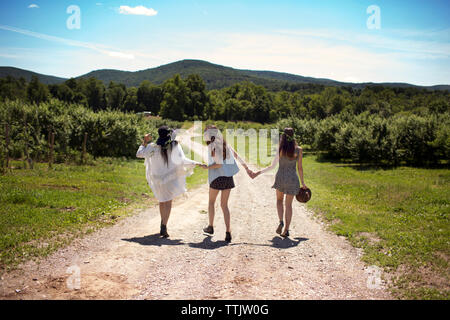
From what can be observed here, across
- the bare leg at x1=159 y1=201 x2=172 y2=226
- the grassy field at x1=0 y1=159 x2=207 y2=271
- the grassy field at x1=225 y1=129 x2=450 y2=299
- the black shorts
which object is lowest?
the grassy field at x1=225 y1=129 x2=450 y2=299

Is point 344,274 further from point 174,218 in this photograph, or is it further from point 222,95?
point 222,95

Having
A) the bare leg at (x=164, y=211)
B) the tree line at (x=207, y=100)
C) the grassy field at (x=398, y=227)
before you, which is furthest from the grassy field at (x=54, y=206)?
the tree line at (x=207, y=100)

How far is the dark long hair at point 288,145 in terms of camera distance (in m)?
7.94

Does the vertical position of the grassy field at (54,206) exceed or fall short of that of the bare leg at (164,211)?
it falls short

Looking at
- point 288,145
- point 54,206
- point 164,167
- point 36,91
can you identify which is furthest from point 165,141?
point 36,91

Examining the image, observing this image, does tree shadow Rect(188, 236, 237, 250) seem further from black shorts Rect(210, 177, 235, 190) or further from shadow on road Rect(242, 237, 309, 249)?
black shorts Rect(210, 177, 235, 190)

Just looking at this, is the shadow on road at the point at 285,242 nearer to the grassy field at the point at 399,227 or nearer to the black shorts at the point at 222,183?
the grassy field at the point at 399,227

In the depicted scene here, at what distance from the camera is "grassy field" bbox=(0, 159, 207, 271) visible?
22.4ft

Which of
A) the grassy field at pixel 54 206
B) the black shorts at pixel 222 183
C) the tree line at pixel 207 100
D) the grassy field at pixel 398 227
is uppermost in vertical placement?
the tree line at pixel 207 100

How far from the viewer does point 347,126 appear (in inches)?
1251

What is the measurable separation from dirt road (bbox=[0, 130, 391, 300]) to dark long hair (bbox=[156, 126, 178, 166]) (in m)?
2.09

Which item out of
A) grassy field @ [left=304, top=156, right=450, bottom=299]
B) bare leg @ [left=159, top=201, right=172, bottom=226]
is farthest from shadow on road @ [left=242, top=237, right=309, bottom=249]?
bare leg @ [left=159, top=201, right=172, bottom=226]

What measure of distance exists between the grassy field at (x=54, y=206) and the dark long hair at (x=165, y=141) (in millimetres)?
2786
